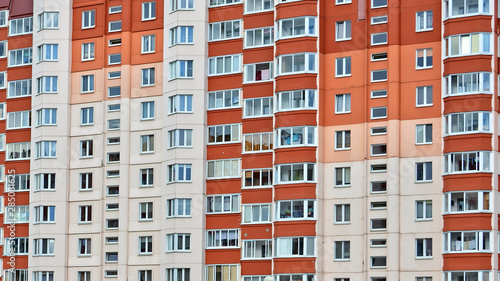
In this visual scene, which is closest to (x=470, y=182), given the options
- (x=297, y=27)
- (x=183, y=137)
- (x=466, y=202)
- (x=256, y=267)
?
(x=466, y=202)

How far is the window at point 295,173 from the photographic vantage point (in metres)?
104

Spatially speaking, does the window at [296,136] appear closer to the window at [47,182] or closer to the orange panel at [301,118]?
the orange panel at [301,118]

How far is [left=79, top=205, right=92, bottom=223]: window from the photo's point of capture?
116m

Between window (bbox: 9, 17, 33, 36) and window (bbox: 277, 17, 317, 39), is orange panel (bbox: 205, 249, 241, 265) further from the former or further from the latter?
window (bbox: 9, 17, 33, 36)

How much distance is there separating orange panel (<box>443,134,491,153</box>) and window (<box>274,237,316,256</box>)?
13549 millimetres

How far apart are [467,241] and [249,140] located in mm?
21695

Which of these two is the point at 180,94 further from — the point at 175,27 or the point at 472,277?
the point at 472,277

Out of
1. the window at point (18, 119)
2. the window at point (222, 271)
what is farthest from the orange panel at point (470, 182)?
the window at point (18, 119)

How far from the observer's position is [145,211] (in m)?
113

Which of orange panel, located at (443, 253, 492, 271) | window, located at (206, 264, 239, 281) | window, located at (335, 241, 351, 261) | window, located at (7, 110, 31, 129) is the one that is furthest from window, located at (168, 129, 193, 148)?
orange panel, located at (443, 253, 492, 271)

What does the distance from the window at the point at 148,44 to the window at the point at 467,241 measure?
32912mm

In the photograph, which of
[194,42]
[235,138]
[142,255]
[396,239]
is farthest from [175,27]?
[396,239]

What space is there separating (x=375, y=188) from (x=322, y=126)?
702 centimetres

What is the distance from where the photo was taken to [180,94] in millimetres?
111500
